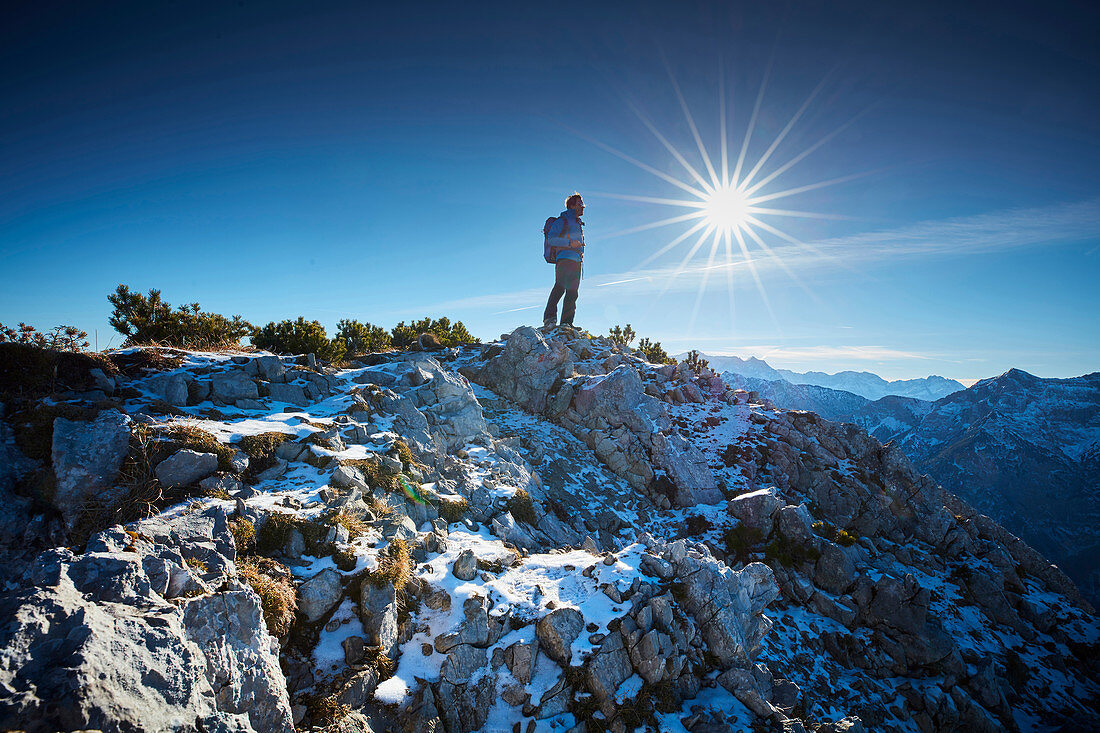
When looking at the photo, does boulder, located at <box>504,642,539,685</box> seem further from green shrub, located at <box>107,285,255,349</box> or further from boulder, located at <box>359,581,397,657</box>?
green shrub, located at <box>107,285,255,349</box>

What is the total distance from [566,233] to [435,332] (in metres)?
19.7

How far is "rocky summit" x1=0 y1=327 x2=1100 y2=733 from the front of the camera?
7.01m

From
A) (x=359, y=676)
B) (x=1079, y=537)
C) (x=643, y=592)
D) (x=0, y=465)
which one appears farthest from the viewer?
(x=1079, y=537)

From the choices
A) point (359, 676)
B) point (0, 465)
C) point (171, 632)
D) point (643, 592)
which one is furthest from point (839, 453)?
point (0, 465)

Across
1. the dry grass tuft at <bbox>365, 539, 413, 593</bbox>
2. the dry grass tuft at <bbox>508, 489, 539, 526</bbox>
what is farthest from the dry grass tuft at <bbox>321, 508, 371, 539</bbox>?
the dry grass tuft at <bbox>508, 489, 539, 526</bbox>

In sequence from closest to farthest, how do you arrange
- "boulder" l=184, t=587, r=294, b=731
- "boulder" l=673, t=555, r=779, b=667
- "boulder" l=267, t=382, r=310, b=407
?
"boulder" l=184, t=587, r=294, b=731 < "boulder" l=673, t=555, r=779, b=667 < "boulder" l=267, t=382, r=310, b=407

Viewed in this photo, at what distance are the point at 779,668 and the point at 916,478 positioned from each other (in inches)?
828

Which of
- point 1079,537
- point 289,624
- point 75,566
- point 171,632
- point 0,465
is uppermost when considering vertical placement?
point 0,465

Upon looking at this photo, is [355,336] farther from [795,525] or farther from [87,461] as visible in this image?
[795,525]

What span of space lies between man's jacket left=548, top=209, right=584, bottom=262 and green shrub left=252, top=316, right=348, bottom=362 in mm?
19602

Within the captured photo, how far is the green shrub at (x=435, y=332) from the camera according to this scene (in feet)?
136

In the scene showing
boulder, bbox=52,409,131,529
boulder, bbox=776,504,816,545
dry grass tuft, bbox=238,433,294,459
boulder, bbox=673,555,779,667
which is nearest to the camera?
boulder, bbox=52,409,131,529

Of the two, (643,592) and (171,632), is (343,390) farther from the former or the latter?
(643,592)

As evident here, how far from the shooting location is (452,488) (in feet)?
53.7
